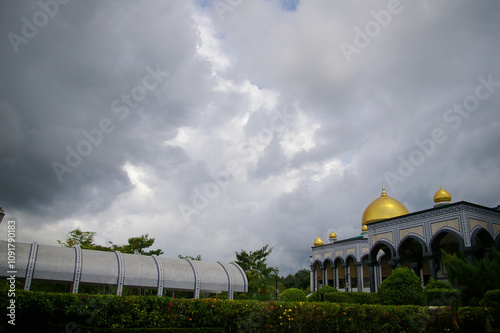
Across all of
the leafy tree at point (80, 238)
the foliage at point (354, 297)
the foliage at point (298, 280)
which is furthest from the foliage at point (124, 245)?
the foliage at point (298, 280)

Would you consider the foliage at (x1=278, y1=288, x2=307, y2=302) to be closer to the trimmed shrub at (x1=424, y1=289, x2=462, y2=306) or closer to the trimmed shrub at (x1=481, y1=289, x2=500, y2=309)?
the trimmed shrub at (x1=424, y1=289, x2=462, y2=306)

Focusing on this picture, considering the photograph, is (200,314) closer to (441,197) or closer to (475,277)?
(475,277)

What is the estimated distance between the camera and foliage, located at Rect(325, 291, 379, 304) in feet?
69.3

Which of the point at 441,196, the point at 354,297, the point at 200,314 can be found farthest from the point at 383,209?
the point at 200,314

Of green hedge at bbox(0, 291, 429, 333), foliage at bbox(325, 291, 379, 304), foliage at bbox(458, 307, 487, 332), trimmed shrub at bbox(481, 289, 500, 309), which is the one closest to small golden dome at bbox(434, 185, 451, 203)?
foliage at bbox(325, 291, 379, 304)

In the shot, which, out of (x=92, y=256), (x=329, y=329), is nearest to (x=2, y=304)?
(x=92, y=256)

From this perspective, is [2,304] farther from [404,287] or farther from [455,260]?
[455,260]

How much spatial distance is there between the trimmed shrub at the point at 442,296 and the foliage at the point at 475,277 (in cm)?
42

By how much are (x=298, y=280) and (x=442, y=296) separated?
152 ft

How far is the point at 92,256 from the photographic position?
1532 centimetres

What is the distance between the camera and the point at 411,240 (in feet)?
82.1

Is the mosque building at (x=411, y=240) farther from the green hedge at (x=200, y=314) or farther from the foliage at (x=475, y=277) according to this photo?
the green hedge at (x=200, y=314)

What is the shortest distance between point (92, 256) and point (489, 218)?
864 inches

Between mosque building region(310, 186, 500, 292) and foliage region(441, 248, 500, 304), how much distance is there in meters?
4.27
